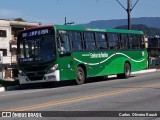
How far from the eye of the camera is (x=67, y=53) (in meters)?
22.6

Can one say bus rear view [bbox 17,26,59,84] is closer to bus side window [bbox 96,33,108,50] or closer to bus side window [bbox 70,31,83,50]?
bus side window [bbox 70,31,83,50]

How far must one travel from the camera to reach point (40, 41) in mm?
22297

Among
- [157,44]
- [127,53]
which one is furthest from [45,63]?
[157,44]

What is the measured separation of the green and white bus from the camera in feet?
72.3

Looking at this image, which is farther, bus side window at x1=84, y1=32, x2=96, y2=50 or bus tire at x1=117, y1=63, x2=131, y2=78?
bus tire at x1=117, y1=63, x2=131, y2=78

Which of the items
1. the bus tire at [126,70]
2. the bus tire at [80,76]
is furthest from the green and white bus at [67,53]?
the bus tire at [126,70]

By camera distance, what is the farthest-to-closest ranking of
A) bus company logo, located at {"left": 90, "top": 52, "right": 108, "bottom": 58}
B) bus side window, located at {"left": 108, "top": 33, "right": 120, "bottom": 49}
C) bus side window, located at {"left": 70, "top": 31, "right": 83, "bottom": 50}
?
bus side window, located at {"left": 108, "top": 33, "right": 120, "bottom": 49}, bus company logo, located at {"left": 90, "top": 52, "right": 108, "bottom": 58}, bus side window, located at {"left": 70, "top": 31, "right": 83, "bottom": 50}

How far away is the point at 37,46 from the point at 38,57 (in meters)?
0.57

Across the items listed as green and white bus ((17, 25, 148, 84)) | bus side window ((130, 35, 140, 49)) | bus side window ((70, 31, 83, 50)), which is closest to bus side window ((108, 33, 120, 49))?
green and white bus ((17, 25, 148, 84))

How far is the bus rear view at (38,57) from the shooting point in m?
22.0

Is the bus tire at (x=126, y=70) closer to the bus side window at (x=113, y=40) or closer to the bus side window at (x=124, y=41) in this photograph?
the bus side window at (x=124, y=41)

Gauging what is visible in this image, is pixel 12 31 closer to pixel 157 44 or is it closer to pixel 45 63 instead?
pixel 157 44

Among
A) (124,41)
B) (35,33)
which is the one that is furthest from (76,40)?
(124,41)

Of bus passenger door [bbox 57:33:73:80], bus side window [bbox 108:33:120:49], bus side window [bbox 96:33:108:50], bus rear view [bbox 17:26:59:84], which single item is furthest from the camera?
bus side window [bbox 108:33:120:49]
